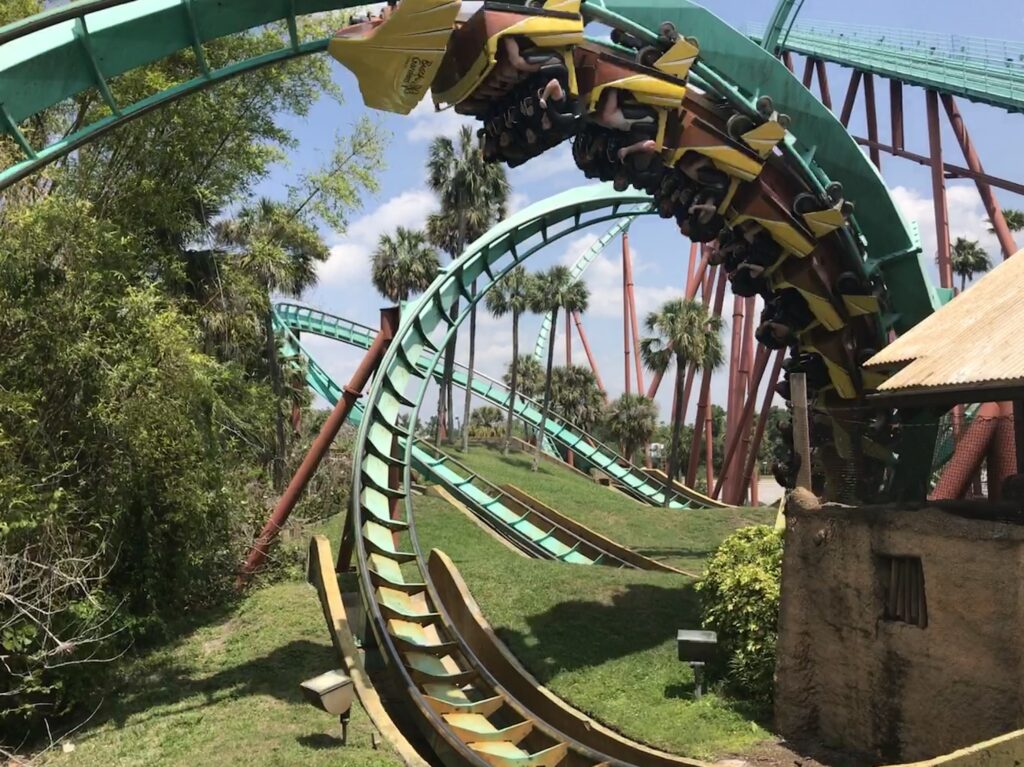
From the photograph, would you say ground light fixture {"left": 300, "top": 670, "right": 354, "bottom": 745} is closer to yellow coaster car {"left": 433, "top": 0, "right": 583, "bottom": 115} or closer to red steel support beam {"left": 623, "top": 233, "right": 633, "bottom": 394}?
yellow coaster car {"left": 433, "top": 0, "right": 583, "bottom": 115}

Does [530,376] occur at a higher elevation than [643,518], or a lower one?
higher

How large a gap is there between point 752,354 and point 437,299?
1746cm

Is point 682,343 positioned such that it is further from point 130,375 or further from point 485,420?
point 485,420

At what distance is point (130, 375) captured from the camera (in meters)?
9.58

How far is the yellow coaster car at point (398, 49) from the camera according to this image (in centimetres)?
845

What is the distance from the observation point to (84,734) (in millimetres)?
8703

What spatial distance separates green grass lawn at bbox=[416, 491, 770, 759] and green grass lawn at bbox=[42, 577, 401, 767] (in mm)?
2552

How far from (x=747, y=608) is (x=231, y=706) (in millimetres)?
5819

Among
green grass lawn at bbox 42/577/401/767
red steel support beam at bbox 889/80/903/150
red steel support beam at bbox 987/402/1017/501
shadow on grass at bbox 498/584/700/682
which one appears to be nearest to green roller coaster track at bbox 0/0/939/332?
red steel support beam at bbox 987/402/1017/501

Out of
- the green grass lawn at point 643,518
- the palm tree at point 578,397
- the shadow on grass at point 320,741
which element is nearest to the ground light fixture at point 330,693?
the shadow on grass at point 320,741

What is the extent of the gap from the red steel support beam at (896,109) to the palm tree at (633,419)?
50.6ft

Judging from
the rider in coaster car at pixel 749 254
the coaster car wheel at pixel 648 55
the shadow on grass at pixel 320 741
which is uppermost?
the coaster car wheel at pixel 648 55

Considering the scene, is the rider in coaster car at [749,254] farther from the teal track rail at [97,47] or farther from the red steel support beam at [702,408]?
the red steel support beam at [702,408]

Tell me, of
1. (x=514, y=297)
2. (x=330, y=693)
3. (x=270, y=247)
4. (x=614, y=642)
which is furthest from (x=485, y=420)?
(x=330, y=693)
